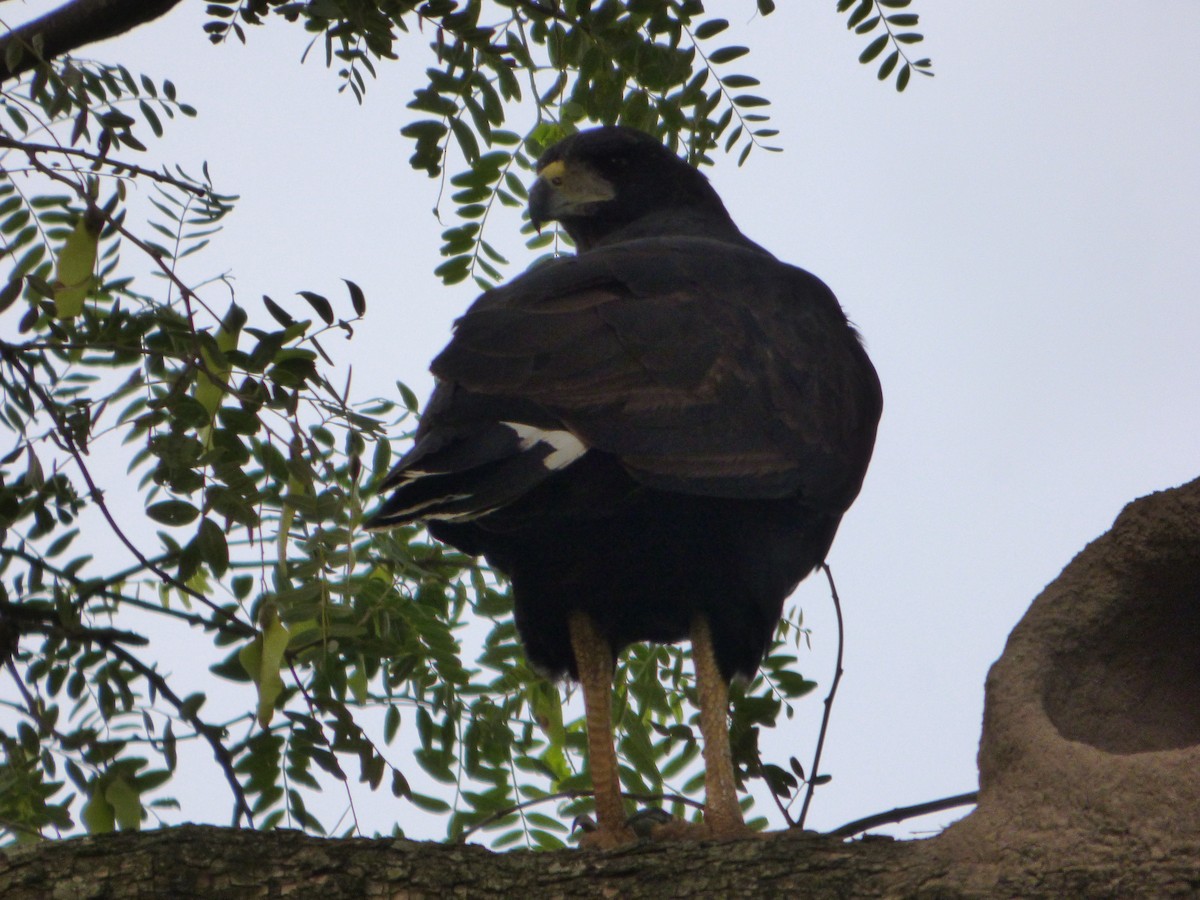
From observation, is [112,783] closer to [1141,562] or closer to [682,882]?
[682,882]

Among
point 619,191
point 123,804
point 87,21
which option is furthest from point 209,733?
point 619,191

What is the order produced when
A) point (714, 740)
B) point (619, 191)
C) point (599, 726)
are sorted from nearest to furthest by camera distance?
point (714, 740) → point (599, 726) → point (619, 191)

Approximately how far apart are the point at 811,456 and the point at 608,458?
0.65 m

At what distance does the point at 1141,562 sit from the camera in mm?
3293

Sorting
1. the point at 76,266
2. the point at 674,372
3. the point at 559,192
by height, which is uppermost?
the point at 559,192

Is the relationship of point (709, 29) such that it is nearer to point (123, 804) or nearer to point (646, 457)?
point (646, 457)

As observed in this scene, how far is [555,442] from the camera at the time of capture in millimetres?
3221

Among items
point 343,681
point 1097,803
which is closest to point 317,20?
point 343,681

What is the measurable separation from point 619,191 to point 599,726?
2069mm

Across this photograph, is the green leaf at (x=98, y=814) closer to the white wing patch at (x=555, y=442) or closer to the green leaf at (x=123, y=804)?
the green leaf at (x=123, y=804)

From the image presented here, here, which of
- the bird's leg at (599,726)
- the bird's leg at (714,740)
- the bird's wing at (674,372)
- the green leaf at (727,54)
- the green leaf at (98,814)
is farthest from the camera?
the green leaf at (727,54)

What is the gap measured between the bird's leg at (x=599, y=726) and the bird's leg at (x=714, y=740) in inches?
9.1

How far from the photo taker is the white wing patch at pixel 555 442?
3.19 m

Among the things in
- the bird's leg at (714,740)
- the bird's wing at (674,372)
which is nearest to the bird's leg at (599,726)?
the bird's leg at (714,740)
